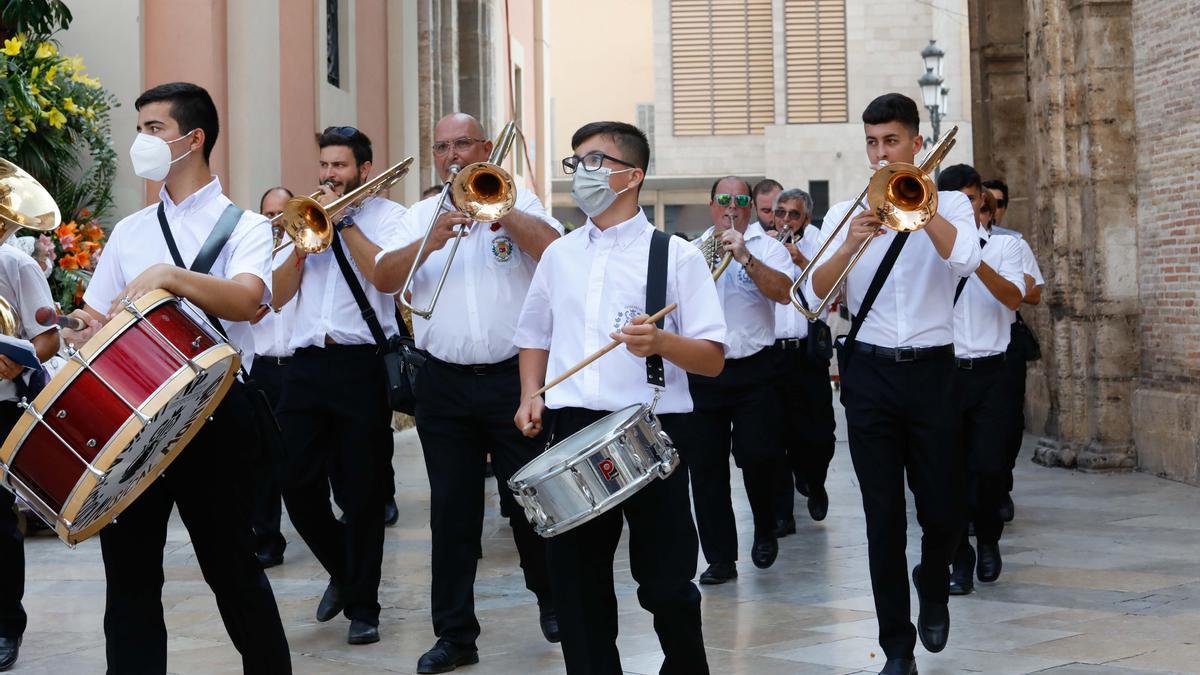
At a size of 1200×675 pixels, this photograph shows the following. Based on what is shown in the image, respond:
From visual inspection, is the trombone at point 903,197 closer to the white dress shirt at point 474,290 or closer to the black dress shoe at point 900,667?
the white dress shirt at point 474,290

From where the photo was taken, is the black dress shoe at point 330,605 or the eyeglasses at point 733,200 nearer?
the black dress shoe at point 330,605

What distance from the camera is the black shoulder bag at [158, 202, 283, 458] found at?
4.65 m

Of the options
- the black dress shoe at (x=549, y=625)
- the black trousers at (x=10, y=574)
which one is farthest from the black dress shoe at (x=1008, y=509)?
the black trousers at (x=10, y=574)

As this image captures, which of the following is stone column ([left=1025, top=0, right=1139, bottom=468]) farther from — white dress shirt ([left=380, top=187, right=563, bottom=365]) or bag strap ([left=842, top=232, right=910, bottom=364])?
white dress shirt ([left=380, top=187, right=563, bottom=365])

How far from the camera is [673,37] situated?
45.2 m

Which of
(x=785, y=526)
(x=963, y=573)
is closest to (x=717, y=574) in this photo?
(x=963, y=573)

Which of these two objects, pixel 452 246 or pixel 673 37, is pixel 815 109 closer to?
pixel 673 37

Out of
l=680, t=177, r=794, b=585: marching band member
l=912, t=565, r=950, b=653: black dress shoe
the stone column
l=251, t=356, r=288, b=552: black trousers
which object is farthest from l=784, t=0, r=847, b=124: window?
l=912, t=565, r=950, b=653: black dress shoe

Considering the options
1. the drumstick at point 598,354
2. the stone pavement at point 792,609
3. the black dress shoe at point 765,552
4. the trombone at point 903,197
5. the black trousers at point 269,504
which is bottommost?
the stone pavement at point 792,609

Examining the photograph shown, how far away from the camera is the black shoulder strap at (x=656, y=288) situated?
15.2 feet

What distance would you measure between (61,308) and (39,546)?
1.59 m

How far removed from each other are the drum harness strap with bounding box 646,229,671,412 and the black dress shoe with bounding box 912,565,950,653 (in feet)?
6.09

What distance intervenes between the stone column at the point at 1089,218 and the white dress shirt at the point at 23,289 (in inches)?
334

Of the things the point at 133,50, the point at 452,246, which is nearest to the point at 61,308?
the point at 133,50
